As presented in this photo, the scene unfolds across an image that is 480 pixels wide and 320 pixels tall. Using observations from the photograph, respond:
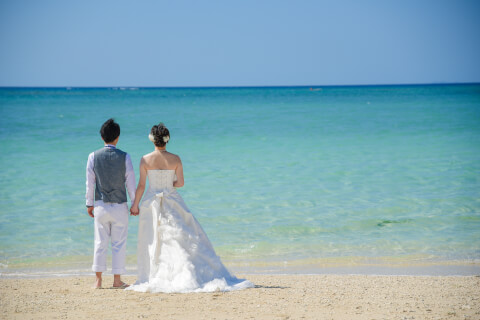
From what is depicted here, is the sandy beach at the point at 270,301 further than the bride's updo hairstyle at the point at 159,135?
No

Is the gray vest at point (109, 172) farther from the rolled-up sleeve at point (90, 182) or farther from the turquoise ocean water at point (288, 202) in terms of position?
the turquoise ocean water at point (288, 202)

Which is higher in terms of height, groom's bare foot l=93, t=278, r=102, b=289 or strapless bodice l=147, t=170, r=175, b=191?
strapless bodice l=147, t=170, r=175, b=191

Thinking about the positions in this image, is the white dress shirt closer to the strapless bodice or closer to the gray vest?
the gray vest

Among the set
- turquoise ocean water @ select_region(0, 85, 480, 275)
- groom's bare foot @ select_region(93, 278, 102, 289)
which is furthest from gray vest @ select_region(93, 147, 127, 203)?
turquoise ocean water @ select_region(0, 85, 480, 275)

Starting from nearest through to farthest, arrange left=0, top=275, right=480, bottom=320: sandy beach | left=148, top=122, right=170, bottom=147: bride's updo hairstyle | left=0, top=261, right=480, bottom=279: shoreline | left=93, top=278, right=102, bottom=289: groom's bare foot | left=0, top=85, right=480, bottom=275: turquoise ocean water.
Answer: left=0, top=275, right=480, bottom=320: sandy beach, left=148, top=122, right=170, bottom=147: bride's updo hairstyle, left=93, top=278, right=102, bottom=289: groom's bare foot, left=0, top=261, right=480, bottom=279: shoreline, left=0, top=85, right=480, bottom=275: turquoise ocean water

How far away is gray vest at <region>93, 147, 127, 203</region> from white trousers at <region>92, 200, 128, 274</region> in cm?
9

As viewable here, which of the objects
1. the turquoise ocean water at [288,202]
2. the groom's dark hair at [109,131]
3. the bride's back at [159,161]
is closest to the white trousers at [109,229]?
the bride's back at [159,161]

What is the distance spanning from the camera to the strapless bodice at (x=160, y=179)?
541cm

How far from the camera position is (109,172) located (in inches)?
207

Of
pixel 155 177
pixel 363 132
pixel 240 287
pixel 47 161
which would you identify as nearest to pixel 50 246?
pixel 155 177

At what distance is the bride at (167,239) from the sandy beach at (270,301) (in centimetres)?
21

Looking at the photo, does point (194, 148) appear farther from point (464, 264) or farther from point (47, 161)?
point (464, 264)

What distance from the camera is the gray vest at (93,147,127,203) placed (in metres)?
5.23

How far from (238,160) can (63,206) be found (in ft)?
22.5
